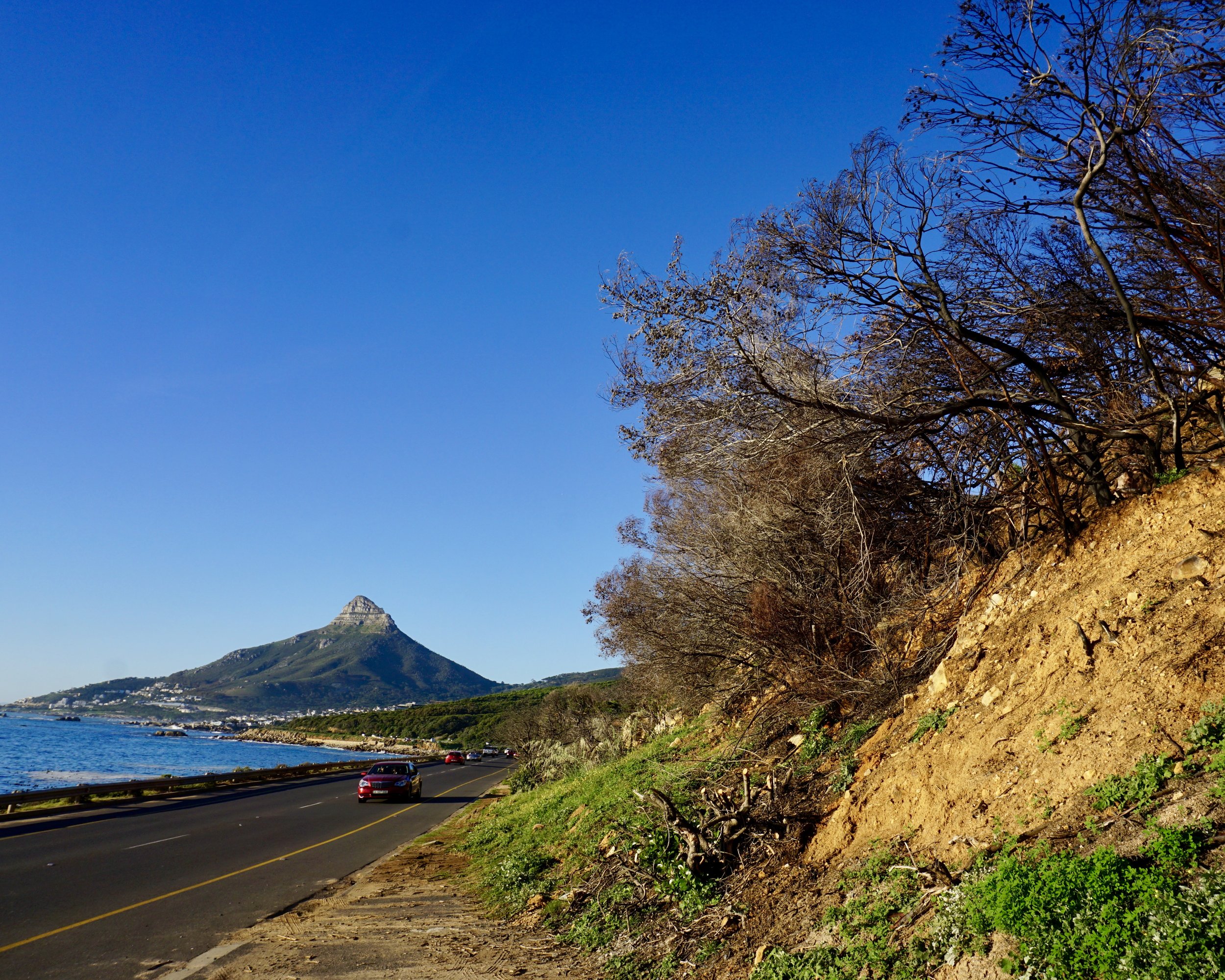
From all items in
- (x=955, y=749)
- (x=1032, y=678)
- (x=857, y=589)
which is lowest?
(x=955, y=749)

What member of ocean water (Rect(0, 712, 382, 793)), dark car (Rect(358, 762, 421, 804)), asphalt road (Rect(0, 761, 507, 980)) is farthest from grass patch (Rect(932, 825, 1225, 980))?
ocean water (Rect(0, 712, 382, 793))

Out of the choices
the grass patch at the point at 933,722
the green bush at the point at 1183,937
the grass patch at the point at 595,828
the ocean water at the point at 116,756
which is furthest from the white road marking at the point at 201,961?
the ocean water at the point at 116,756

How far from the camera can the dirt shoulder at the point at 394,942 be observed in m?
7.27

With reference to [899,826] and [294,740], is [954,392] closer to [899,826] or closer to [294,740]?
[899,826]

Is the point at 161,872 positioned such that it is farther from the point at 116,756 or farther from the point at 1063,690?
the point at 116,756

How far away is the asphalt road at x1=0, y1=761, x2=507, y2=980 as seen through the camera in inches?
329

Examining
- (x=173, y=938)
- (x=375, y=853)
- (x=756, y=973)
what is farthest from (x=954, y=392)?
(x=375, y=853)

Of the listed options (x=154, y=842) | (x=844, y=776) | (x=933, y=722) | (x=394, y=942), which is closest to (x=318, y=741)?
(x=154, y=842)

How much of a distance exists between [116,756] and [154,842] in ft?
266

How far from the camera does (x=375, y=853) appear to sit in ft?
53.8

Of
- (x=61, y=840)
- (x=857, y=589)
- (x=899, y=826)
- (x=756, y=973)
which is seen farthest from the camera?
(x=61, y=840)

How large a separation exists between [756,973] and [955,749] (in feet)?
8.53

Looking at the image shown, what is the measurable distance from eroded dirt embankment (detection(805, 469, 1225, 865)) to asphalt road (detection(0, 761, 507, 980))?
282 inches

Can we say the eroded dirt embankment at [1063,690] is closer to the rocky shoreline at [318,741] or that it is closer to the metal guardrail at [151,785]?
the metal guardrail at [151,785]
